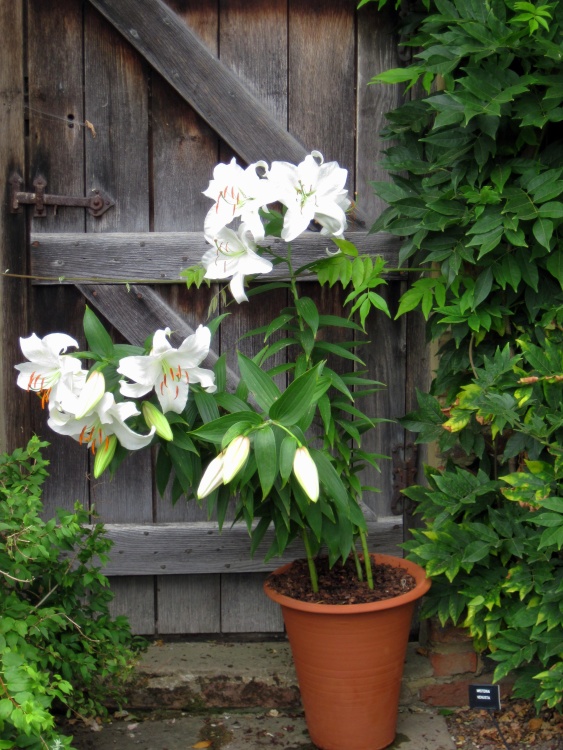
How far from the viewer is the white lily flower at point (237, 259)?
215 cm

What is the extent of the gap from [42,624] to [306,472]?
75 centimetres

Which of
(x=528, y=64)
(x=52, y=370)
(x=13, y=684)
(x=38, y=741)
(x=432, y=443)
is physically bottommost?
(x=38, y=741)

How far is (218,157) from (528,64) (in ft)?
3.25

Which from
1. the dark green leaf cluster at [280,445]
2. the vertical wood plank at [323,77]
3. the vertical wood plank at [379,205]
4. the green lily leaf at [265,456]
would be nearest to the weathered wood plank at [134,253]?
the vertical wood plank at [379,205]

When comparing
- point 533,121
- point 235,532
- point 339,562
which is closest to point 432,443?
point 339,562

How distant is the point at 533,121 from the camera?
224 cm

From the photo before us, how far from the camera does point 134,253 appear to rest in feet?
8.86

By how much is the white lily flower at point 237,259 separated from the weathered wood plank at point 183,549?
0.94m

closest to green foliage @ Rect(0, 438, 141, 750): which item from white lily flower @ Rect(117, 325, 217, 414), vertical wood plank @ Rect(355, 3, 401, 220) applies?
white lily flower @ Rect(117, 325, 217, 414)

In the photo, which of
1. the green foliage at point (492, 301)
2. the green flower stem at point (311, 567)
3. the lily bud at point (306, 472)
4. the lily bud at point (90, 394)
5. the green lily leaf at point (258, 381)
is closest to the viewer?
the lily bud at point (306, 472)

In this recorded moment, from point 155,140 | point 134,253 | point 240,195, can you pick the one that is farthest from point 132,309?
point 240,195

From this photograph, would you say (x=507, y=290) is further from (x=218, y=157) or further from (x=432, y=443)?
(x=218, y=157)

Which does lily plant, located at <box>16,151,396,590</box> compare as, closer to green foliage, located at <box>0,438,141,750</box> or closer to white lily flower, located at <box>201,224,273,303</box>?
white lily flower, located at <box>201,224,273,303</box>

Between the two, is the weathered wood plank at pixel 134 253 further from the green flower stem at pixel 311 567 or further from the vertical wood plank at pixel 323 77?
the green flower stem at pixel 311 567
